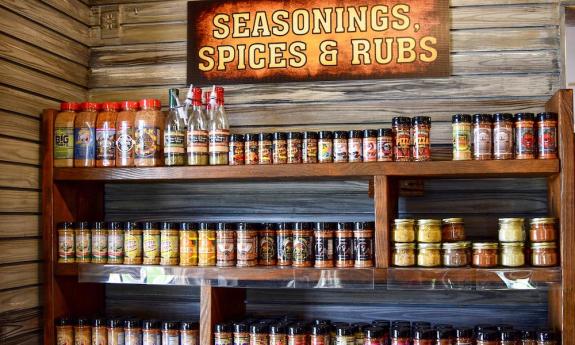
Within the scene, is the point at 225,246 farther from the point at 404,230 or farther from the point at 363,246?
the point at 404,230

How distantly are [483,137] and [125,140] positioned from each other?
124cm

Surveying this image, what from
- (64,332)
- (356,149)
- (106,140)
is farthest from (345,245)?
(64,332)

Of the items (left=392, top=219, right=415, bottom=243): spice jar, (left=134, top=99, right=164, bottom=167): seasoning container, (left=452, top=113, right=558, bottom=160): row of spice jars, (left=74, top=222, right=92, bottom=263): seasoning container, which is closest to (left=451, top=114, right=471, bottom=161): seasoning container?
(left=452, top=113, right=558, bottom=160): row of spice jars

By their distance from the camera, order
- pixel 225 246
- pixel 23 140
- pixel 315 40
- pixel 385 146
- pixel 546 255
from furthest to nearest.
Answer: pixel 315 40 → pixel 23 140 → pixel 225 246 → pixel 385 146 → pixel 546 255

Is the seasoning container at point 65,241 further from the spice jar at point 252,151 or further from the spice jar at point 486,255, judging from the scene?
the spice jar at point 486,255

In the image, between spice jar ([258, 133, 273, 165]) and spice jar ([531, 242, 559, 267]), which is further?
spice jar ([258, 133, 273, 165])

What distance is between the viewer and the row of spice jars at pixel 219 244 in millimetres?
2352

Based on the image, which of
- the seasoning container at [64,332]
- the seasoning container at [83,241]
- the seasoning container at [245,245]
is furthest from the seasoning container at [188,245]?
the seasoning container at [64,332]

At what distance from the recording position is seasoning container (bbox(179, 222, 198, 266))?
245 centimetres

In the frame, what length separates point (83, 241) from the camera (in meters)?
2.55

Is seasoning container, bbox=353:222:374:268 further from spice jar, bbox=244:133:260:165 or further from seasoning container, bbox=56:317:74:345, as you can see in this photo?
seasoning container, bbox=56:317:74:345

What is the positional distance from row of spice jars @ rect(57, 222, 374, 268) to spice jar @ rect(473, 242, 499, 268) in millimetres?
342

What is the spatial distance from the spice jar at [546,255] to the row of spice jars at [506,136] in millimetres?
276

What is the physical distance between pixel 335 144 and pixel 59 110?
1.06 meters
